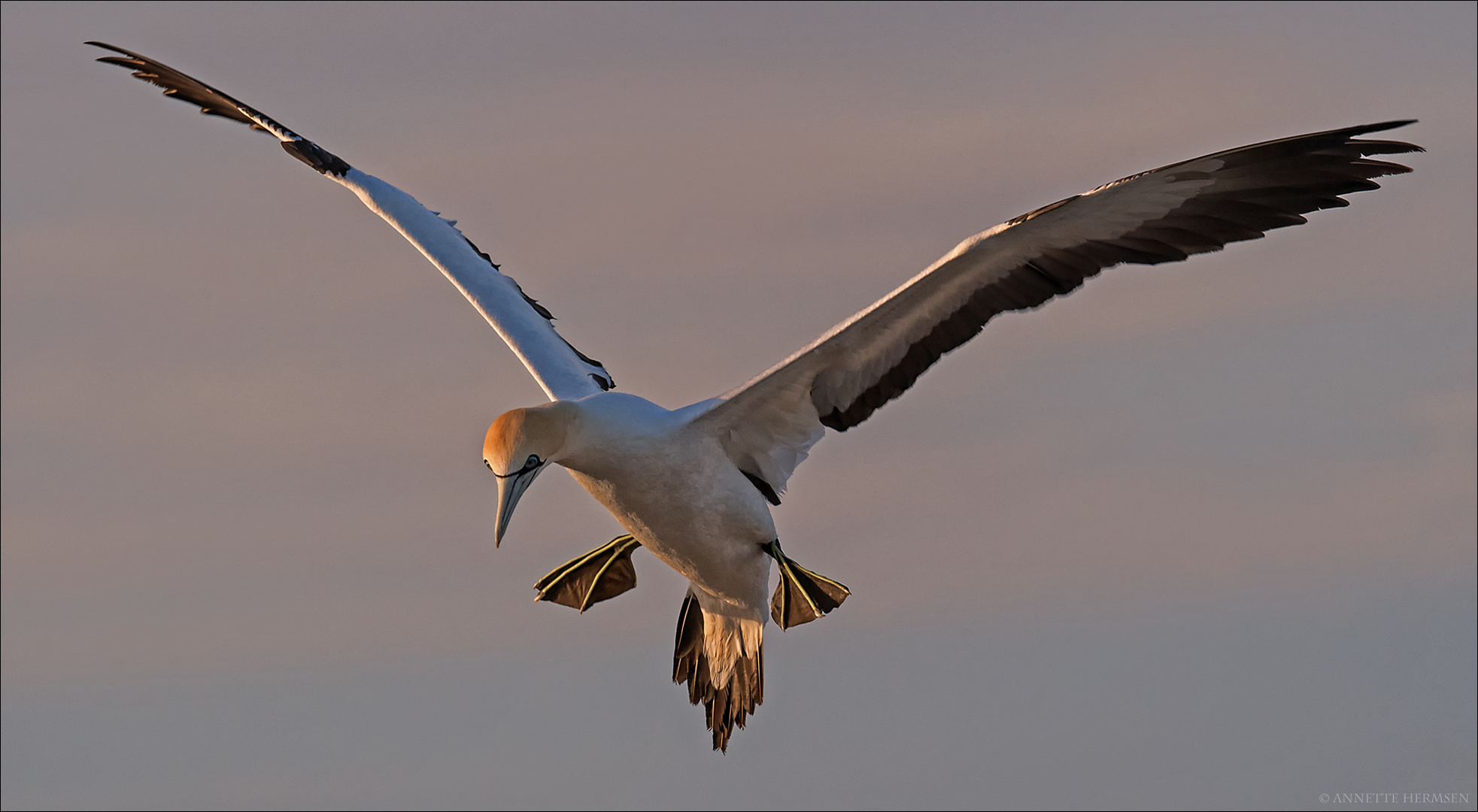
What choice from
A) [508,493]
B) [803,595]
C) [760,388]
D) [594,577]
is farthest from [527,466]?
[594,577]

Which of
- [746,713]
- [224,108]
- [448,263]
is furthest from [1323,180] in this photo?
[224,108]

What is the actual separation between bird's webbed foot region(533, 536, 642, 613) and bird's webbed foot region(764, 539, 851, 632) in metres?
1.61

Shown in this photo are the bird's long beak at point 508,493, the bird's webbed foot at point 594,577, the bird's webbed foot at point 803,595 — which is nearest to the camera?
the bird's long beak at point 508,493

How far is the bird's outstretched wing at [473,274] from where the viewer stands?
1297 cm

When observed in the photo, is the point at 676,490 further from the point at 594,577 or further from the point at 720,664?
the point at 594,577

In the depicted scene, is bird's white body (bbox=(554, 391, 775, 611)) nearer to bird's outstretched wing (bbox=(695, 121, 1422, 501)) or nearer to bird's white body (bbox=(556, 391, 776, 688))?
bird's white body (bbox=(556, 391, 776, 688))

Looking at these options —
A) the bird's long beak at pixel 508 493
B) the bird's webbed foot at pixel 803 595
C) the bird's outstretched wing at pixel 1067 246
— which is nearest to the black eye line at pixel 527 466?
the bird's long beak at pixel 508 493

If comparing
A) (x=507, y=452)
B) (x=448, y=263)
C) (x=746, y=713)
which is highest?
(x=448, y=263)

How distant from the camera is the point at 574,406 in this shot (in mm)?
10984

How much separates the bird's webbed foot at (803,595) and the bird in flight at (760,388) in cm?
1

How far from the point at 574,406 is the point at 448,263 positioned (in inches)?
129

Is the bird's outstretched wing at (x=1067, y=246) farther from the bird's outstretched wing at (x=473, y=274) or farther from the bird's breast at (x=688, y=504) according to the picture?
the bird's outstretched wing at (x=473, y=274)

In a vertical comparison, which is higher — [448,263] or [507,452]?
[448,263]

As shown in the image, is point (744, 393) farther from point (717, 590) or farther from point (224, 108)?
point (224, 108)
